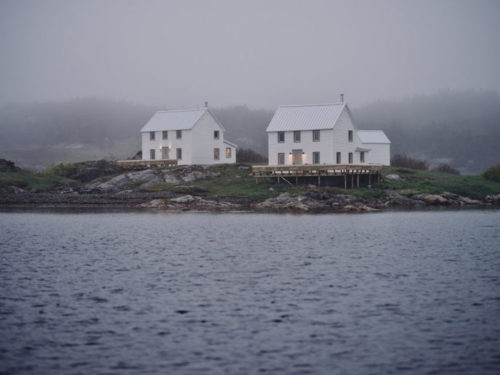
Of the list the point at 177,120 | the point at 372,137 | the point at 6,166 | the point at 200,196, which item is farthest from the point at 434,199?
the point at 6,166

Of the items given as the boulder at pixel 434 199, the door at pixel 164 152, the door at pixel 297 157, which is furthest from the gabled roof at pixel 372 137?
the door at pixel 164 152

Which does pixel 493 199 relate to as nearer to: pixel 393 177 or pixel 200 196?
pixel 393 177

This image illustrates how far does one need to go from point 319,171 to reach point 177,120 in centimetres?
2576

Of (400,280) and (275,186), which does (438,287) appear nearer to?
(400,280)

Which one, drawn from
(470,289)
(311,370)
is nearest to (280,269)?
(470,289)

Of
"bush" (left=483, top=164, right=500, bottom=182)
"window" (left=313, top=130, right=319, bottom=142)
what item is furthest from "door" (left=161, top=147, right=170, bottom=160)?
"bush" (left=483, top=164, right=500, bottom=182)

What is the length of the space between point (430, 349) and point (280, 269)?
11.8m

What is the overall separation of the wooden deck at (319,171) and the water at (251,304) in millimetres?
28071

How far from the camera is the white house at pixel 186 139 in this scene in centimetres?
8425

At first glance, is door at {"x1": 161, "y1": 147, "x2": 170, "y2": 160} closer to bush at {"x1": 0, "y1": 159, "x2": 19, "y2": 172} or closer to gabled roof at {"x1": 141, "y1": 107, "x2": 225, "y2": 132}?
gabled roof at {"x1": 141, "y1": 107, "x2": 225, "y2": 132}

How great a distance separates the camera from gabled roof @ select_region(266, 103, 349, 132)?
73244 mm

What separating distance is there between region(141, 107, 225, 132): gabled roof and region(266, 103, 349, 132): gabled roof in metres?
12.9

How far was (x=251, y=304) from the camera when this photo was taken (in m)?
21.3

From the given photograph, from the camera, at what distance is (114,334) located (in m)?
18.0
